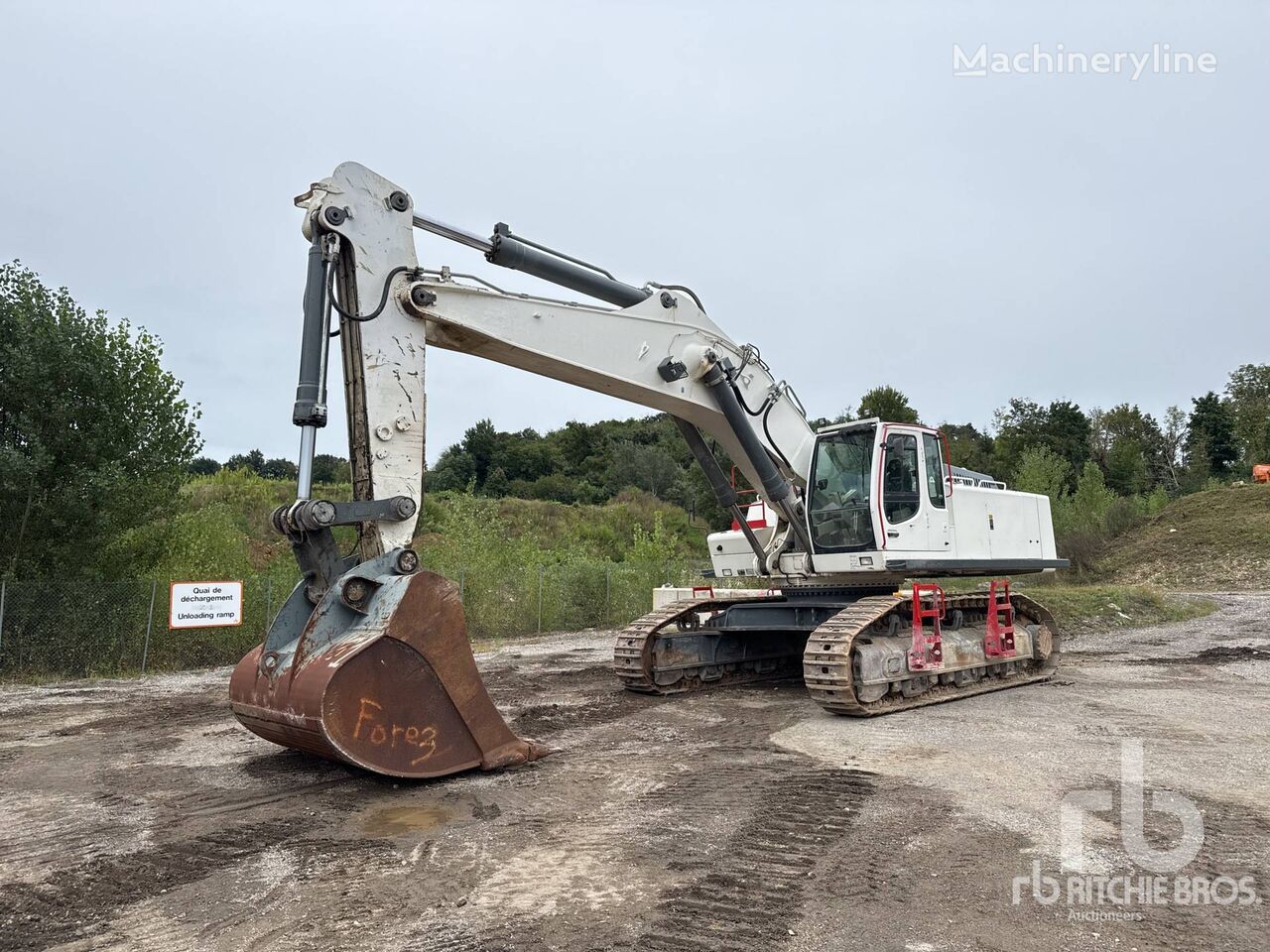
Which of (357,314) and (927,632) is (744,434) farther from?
(357,314)

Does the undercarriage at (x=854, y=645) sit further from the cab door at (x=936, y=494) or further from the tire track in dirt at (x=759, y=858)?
the tire track in dirt at (x=759, y=858)

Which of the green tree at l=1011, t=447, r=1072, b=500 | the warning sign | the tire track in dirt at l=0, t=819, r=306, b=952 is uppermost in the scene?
the green tree at l=1011, t=447, r=1072, b=500

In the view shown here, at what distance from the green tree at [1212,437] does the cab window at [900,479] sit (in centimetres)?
5837

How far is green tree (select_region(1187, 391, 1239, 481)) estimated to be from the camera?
201 feet

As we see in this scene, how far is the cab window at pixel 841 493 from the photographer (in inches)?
385

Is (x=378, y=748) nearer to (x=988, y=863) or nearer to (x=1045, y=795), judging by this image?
(x=988, y=863)

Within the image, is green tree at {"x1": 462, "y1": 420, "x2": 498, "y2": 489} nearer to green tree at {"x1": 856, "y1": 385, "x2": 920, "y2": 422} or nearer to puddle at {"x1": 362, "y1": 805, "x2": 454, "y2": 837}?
green tree at {"x1": 856, "y1": 385, "x2": 920, "y2": 422}

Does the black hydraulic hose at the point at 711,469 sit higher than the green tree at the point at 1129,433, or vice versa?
the green tree at the point at 1129,433

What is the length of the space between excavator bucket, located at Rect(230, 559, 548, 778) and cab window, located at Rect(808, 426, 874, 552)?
4.58 meters

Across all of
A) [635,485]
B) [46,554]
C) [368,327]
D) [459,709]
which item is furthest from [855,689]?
[635,485]

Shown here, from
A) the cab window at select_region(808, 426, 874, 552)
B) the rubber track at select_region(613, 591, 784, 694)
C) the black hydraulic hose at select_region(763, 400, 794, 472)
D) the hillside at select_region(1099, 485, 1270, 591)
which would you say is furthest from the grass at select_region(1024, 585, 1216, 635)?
the black hydraulic hose at select_region(763, 400, 794, 472)

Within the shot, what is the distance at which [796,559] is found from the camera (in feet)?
33.3

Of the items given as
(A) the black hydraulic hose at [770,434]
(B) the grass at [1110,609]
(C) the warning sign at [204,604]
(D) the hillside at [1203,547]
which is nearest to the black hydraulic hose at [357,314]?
(A) the black hydraulic hose at [770,434]

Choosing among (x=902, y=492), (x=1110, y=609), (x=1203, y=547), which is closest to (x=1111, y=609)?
(x=1110, y=609)
